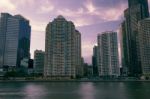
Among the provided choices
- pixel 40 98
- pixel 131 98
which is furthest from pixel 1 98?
pixel 131 98

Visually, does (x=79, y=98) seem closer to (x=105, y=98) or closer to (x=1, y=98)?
(x=105, y=98)

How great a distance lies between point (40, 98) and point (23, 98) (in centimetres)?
579

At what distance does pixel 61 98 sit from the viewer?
76625 mm

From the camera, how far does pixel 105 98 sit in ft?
244

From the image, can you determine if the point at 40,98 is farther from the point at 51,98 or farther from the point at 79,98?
the point at 79,98

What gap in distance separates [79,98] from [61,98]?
6.02 metres

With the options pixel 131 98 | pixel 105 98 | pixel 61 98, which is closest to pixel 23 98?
pixel 61 98

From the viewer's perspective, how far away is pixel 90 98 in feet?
252

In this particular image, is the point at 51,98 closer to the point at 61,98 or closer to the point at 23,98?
the point at 61,98

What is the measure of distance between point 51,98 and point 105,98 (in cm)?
1788

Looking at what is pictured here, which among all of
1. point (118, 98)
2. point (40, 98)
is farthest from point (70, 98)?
point (118, 98)

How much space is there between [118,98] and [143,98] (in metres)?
8.22

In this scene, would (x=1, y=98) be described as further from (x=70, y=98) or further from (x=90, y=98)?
(x=90, y=98)

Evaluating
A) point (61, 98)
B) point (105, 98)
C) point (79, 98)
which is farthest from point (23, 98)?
point (105, 98)
